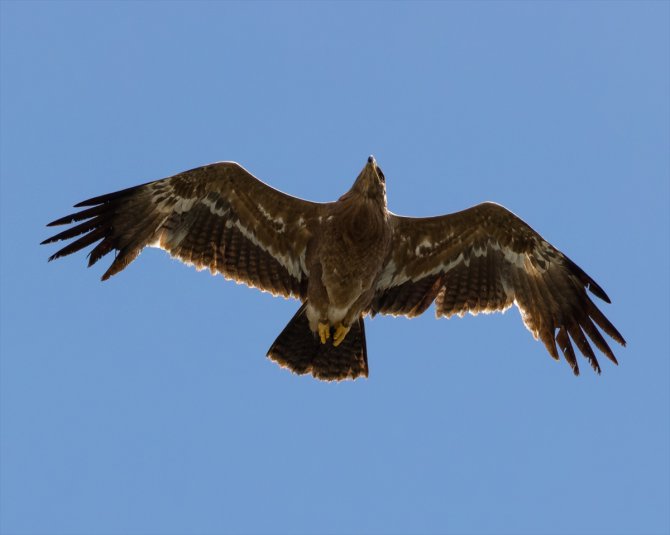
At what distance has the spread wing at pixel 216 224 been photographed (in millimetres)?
10867

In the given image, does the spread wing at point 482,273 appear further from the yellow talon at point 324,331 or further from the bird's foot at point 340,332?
the yellow talon at point 324,331

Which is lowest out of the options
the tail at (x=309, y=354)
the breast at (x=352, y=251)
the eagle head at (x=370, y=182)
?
the tail at (x=309, y=354)

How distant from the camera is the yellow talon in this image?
11.0 m

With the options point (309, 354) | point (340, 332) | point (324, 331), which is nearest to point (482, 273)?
point (340, 332)

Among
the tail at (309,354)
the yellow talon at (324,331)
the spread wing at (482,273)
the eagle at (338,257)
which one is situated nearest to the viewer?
the eagle at (338,257)

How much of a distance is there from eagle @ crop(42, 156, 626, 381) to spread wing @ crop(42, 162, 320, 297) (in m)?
0.01

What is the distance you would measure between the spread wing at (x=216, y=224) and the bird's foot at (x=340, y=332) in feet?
2.08

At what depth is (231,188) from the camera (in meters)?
11.1

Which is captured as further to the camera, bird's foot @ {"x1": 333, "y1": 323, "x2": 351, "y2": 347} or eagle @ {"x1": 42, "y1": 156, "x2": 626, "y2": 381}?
bird's foot @ {"x1": 333, "y1": 323, "x2": 351, "y2": 347}

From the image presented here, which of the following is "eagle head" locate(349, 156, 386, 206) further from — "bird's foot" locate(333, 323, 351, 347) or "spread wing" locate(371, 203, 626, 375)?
"bird's foot" locate(333, 323, 351, 347)

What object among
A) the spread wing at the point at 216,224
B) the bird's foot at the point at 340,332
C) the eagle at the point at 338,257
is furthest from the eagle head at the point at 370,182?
the bird's foot at the point at 340,332

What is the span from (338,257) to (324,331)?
92cm

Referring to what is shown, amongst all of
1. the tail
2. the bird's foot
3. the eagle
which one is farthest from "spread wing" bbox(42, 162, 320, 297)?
the bird's foot

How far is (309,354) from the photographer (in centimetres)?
1116
